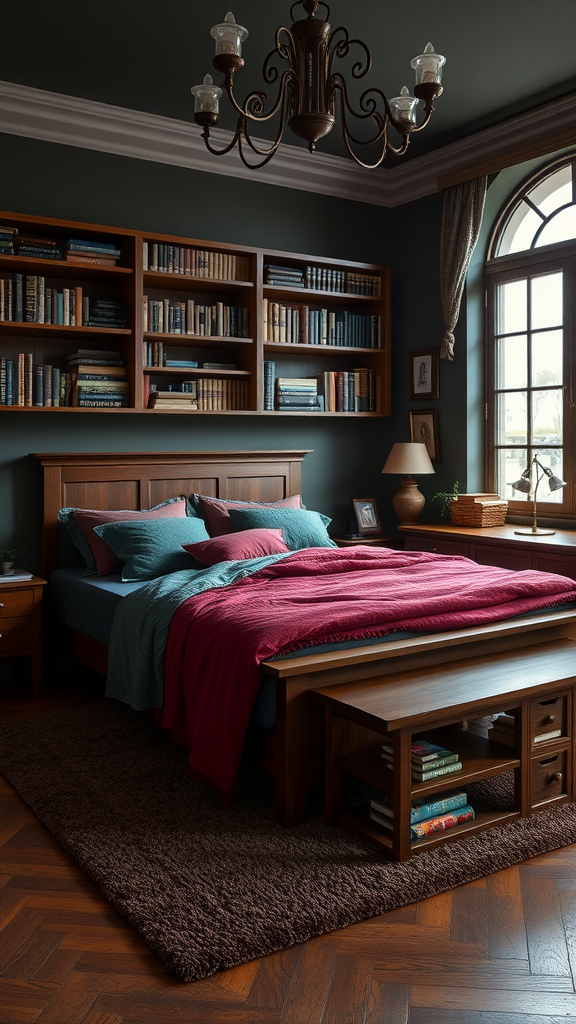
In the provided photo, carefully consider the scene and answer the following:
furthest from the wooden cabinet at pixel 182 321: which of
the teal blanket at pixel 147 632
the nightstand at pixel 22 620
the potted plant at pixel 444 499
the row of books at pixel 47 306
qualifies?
the teal blanket at pixel 147 632

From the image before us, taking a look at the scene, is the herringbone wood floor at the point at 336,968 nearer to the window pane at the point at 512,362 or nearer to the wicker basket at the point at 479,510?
the wicker basket at the point at 479,510

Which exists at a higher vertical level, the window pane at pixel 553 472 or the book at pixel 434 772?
the window pane at pixel 553 472

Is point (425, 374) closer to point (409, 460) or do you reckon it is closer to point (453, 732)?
point (409, 460)

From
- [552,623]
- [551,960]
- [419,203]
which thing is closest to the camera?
[551,960]

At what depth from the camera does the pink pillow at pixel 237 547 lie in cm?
409

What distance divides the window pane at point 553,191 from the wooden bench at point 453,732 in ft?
9.95

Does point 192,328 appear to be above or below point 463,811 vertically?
above

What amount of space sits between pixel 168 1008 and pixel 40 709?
2376mm

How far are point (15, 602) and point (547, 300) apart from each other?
3495 millimetres

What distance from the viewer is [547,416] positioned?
5.02 m

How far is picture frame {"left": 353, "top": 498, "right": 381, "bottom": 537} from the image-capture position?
5.66m

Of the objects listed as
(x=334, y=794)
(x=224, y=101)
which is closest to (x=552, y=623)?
(x=334, y=794)

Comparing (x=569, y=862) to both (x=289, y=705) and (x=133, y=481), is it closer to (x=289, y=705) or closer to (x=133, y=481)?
(x=289, y=705)

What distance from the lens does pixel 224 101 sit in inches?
181
